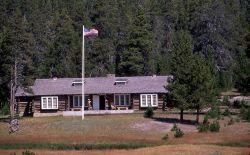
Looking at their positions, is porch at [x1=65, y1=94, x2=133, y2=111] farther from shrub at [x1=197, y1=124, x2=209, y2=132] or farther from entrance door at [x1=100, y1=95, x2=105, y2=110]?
shrub at [x1=197, y1=124, x2=209, y2=132]

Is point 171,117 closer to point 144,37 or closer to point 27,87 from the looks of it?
point 27,87

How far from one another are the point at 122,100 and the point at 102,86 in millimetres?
3169

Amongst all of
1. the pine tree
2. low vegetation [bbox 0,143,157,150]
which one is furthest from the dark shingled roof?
low vegetation [bbox 0,143,157,150]

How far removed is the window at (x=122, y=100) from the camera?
70375 mm

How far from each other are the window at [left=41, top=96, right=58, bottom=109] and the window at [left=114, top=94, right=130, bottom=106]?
296 inches

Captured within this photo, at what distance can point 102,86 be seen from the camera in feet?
234

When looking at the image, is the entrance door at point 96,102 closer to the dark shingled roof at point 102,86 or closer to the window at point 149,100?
the dark shingled roof at point 102,86

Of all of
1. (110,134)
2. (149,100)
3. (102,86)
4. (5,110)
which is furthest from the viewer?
(5,110)

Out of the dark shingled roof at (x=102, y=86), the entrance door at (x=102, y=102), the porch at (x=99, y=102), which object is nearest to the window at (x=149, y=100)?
the dark shingled roof at (x=102, y=86)

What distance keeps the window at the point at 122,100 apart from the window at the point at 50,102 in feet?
24.6

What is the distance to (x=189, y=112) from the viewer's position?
67.6 m

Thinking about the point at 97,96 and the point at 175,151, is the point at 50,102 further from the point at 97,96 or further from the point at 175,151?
the point at 175,151

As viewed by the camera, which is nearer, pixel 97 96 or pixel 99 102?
pixel 97 96

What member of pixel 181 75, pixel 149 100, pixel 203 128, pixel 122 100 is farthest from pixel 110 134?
pixel 122 100
